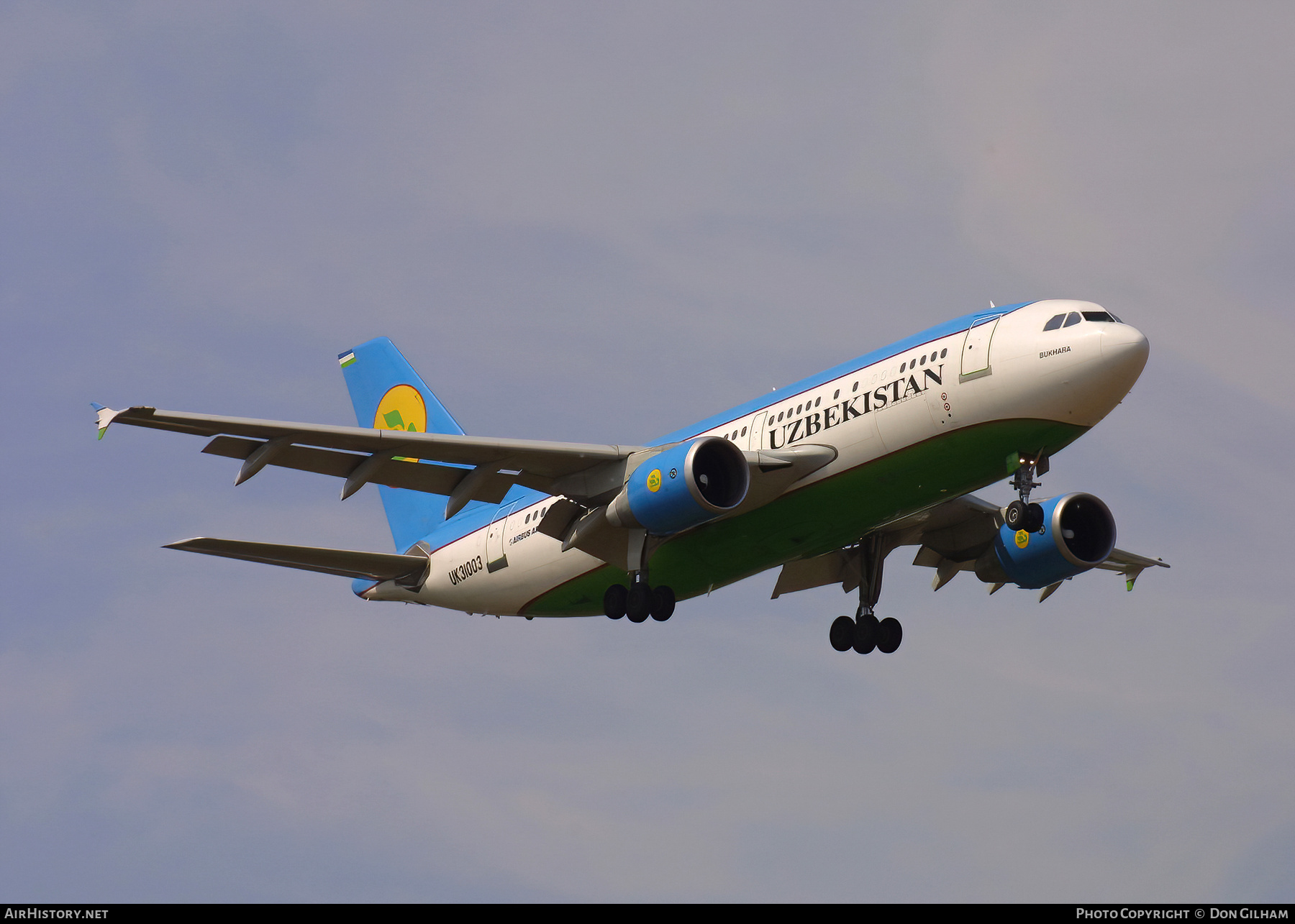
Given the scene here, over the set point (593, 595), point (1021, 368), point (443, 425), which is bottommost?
point (593, 595)

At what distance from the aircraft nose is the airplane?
0.04 metres

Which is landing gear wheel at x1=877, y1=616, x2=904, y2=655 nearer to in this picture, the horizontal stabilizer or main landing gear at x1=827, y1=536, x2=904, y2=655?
main landing gear at x1=827, y1=536, x2=904, y2=655

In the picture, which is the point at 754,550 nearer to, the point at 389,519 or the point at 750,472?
the point at 750,472

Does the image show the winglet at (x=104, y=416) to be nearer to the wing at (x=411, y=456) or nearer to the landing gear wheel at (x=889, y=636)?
the wing at (x=411, y=456)

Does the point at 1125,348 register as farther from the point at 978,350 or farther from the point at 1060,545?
the point at 1060,545

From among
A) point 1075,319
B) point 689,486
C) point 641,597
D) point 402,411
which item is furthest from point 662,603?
point 402,411

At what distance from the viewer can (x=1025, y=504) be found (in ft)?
94.7

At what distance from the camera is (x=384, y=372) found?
43938 mm

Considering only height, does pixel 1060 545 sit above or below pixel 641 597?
above

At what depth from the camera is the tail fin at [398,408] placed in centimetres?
4125

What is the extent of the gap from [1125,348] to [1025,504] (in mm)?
3357

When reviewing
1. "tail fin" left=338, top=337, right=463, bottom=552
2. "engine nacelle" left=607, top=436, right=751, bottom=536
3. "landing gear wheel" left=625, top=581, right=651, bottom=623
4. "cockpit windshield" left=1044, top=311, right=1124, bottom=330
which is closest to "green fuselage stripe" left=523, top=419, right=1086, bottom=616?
"landing gear wheel" left=625, top=581, right=651, bottom=623

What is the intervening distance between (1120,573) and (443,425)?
1770cm

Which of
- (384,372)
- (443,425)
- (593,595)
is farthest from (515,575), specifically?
(384,372)
